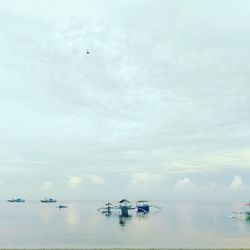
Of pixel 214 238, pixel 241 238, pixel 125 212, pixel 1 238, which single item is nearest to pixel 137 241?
pixel 214 238

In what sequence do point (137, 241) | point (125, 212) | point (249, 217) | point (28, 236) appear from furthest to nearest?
1. point (125, 212)
2. point (249, 217)
3. point (28, 236)
4. point (137, 241)

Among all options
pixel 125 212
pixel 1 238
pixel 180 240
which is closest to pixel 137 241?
pixel 180 240

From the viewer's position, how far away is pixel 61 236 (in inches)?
3319

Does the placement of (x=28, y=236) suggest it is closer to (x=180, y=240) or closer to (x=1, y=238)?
(x=1, y=238)

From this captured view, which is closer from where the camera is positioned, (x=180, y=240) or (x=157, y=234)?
(x=180, y=240)

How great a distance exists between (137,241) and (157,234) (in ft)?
49.7

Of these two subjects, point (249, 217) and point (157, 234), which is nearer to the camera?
point (157, 234)

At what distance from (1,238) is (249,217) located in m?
85.8

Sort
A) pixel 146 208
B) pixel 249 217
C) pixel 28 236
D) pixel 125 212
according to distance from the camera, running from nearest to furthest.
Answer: pixel 28 236 → pixel 249 217 → pixel 125 212 → pixel 146 208

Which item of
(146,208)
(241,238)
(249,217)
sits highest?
(146,208)

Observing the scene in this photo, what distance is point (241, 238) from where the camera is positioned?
8012 centimetres

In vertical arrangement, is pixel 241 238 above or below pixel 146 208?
below

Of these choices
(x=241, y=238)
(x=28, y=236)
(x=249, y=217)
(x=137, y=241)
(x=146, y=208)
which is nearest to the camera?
(x=137, y=241)

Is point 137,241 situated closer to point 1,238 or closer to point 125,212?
point 1,238
